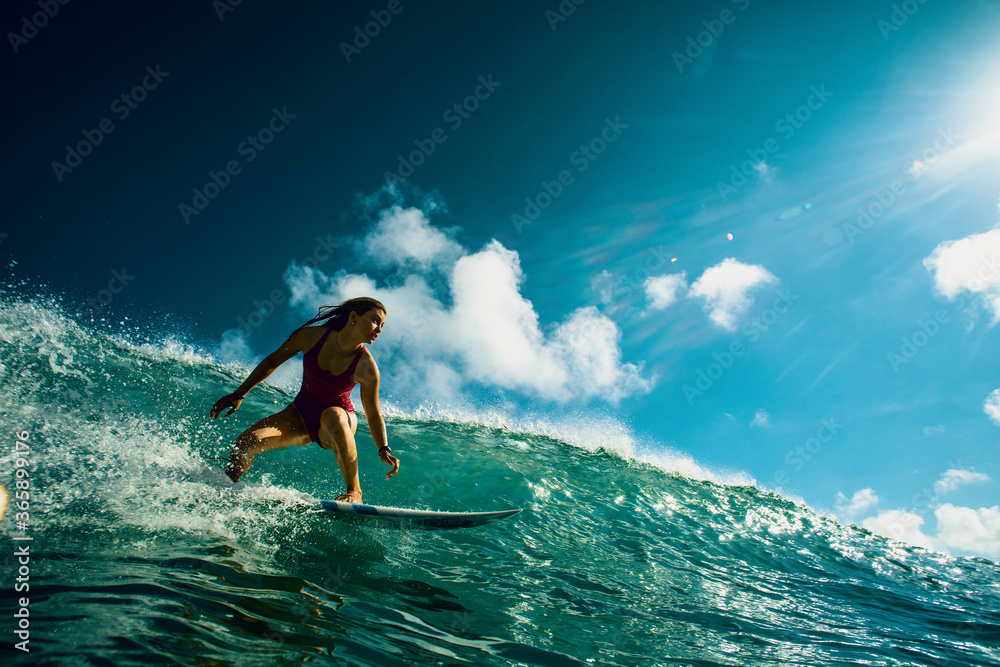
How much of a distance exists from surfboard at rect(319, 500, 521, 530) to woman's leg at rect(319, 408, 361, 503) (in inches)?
12.7

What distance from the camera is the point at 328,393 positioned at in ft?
14.9

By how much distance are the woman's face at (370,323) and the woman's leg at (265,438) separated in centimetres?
118

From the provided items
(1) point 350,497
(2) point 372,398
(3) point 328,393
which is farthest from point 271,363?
(1) point 350,497

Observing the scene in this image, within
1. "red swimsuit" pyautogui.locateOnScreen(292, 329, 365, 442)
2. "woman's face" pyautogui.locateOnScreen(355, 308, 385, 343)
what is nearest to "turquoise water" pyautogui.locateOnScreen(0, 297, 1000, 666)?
"red swimsuit" pyautogui.locateOnScreen(292, 329, 365, 442)

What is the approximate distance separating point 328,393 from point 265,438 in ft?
2.46

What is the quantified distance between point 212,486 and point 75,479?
119cm

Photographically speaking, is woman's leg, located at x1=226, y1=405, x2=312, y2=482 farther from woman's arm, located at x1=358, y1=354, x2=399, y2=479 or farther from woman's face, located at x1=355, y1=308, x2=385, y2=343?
woman's face, located at x1=355, y1=308, x2=385, y2=343

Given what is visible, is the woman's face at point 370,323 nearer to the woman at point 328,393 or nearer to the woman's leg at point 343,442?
the woman at point 328,393

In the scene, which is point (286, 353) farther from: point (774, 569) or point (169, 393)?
point (169, 393)

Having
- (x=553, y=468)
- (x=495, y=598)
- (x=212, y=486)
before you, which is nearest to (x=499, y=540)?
(x=495, y=598)

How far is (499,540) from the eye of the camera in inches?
199

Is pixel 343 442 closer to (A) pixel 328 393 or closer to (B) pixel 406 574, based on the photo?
(A) pixel 328 393

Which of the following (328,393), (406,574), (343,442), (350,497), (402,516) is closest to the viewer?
(406,574)

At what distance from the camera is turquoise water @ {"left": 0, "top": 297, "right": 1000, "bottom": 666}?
2.09 m
